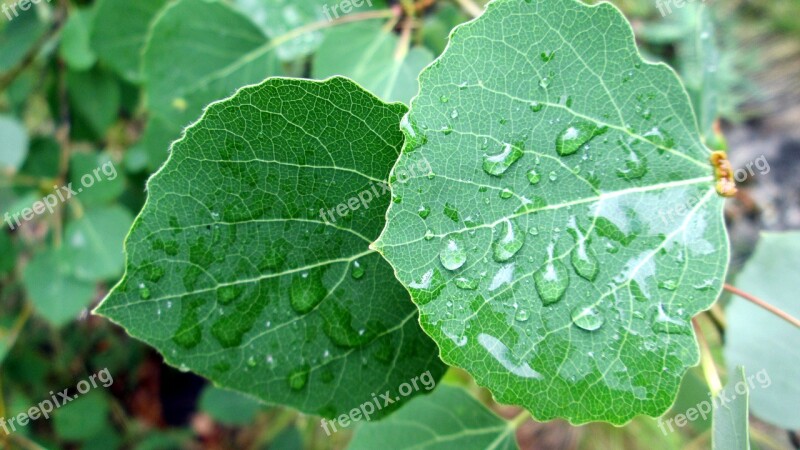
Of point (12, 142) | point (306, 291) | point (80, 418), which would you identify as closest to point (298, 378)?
point (306, 291)

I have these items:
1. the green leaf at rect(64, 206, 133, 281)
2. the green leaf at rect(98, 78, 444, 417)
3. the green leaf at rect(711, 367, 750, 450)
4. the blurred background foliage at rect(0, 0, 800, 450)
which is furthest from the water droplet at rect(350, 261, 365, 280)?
the green leaf at rect(64, 206, 133, 281)

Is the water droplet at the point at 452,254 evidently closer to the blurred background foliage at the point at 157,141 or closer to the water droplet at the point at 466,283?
the water droplet at the point at 466,283

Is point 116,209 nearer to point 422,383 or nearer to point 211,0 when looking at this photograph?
point 211,0

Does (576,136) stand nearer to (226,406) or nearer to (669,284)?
(669,284)

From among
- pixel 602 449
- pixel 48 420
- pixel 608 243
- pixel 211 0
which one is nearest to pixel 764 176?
pixel 602 449

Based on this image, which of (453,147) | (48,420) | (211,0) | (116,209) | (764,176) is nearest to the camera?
(453,147)

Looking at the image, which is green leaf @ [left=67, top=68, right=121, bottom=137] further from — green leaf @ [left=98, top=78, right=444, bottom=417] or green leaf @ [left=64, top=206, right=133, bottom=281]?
green leaf @ [left=98, top=78, right=444, bottom=417]
